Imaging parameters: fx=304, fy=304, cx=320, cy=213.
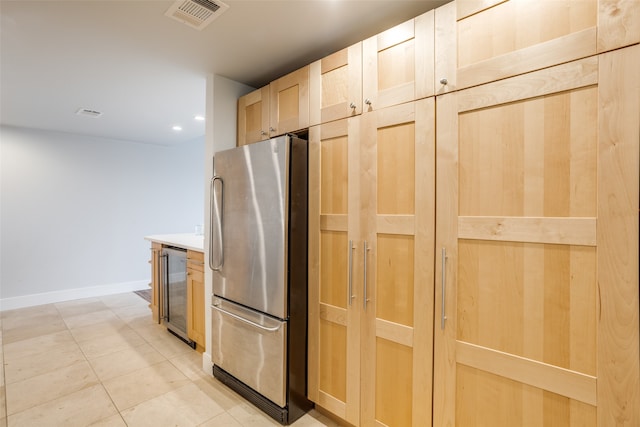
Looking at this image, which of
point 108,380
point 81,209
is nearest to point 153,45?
point 108,380

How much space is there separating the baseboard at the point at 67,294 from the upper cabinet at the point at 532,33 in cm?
→ 575

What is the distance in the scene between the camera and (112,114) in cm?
368

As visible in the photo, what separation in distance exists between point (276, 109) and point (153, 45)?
3.11ft

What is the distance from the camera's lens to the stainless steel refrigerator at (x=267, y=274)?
1.96 m

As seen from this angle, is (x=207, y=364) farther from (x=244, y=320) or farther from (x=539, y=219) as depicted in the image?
(x=539, y=219)

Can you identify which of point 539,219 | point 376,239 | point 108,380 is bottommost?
point 108,380

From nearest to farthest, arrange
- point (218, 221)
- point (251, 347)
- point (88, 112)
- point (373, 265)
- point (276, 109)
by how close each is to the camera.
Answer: point (373, 265), point (251, 347), point (276, 109), point (218, 221), point (88, 112)

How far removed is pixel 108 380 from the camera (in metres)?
2.46

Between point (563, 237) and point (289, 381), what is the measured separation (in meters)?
1.70

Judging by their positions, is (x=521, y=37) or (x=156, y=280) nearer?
(x=521, y=37)

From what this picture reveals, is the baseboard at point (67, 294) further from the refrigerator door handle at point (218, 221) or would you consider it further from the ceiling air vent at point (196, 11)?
the ceiling air vent at point (196, 11)

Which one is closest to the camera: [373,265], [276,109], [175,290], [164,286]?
[373,265]

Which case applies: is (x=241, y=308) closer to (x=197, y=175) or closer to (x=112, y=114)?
(x=112, y=114)

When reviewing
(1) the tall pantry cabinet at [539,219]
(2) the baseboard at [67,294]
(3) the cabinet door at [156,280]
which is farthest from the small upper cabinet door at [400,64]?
(2) the baseboard at [67,294]
